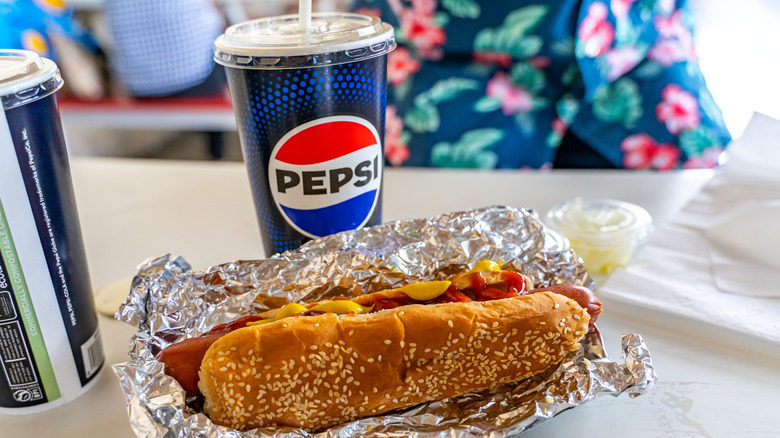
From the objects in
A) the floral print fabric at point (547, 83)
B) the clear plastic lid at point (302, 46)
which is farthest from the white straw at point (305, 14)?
the floral print fabric at point (547, 83)

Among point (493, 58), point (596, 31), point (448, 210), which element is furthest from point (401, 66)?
point (448, 210)

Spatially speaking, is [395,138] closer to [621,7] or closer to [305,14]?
[621,7]

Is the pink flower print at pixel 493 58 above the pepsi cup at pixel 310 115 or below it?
below

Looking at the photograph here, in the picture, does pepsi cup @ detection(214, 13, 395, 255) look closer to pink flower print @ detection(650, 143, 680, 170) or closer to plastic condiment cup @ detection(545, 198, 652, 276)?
plastic condiment cup @ detection(545, 198, 652, 276)

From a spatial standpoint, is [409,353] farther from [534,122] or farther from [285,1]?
[285,1]

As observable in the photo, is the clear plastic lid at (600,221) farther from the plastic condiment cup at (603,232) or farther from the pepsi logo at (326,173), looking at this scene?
the pepsi logo at (326,173)

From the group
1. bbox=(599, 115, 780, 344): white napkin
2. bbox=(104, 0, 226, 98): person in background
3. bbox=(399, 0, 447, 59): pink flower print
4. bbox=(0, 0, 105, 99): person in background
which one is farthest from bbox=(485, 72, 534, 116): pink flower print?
bbox=(0, 0, 105, 99): person in background
